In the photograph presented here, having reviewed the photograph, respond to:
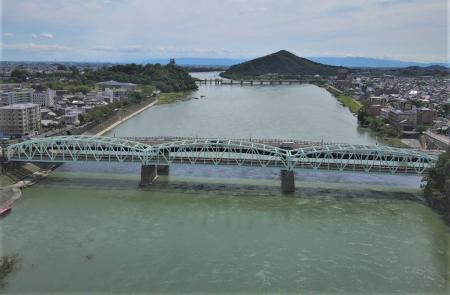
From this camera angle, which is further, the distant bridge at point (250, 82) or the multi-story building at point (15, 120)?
the distant bridge at point (250, 82)

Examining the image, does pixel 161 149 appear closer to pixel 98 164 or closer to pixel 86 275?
pixel 98 164

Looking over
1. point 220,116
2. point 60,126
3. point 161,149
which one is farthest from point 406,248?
point 220,116

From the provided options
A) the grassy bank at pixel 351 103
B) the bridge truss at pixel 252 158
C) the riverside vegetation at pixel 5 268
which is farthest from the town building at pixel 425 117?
the riverside vegetation at pixel 5 268

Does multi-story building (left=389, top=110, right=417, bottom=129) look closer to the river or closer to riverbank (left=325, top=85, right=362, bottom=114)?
riverbank (left=325, top=85, right=362, bottom=114)

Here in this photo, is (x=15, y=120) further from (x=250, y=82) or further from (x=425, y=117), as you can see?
(x=250, y=82)

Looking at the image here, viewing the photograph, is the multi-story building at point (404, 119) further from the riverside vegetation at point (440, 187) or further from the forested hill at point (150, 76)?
the forested hill at point (150, 76)

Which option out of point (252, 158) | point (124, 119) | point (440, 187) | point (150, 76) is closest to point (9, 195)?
point (252, 158)
